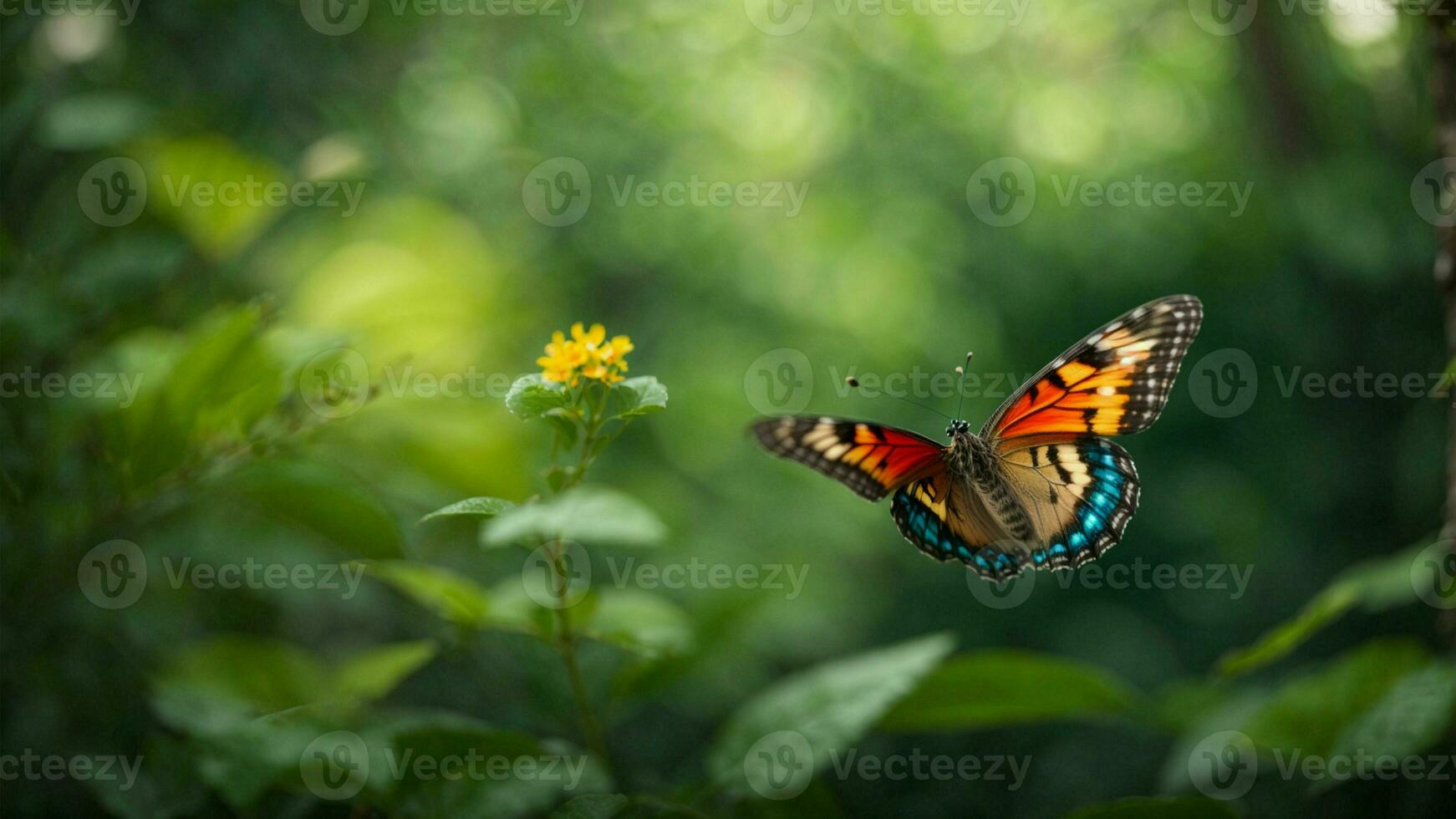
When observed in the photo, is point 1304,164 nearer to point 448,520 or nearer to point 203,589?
point 448,520

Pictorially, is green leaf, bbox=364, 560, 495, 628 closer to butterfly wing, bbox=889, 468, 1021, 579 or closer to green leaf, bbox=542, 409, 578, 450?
green leaf, bbox=542, 409, 578, 450

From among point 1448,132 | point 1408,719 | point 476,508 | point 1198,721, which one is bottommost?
point 1198,721

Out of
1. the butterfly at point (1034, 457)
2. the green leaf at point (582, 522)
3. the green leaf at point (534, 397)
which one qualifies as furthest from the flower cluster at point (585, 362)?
the butterfly at point (1034, 457)

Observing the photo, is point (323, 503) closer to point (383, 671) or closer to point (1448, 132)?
point (383, 671)

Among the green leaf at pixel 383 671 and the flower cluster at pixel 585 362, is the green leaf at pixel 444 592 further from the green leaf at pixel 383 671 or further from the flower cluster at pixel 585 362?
the flower cluster at pixel 585 362

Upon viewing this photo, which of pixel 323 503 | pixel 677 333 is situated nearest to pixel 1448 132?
pixel 323 503

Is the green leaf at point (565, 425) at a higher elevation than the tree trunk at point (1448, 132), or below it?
below

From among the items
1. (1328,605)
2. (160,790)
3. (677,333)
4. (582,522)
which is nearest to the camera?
(582,522)
